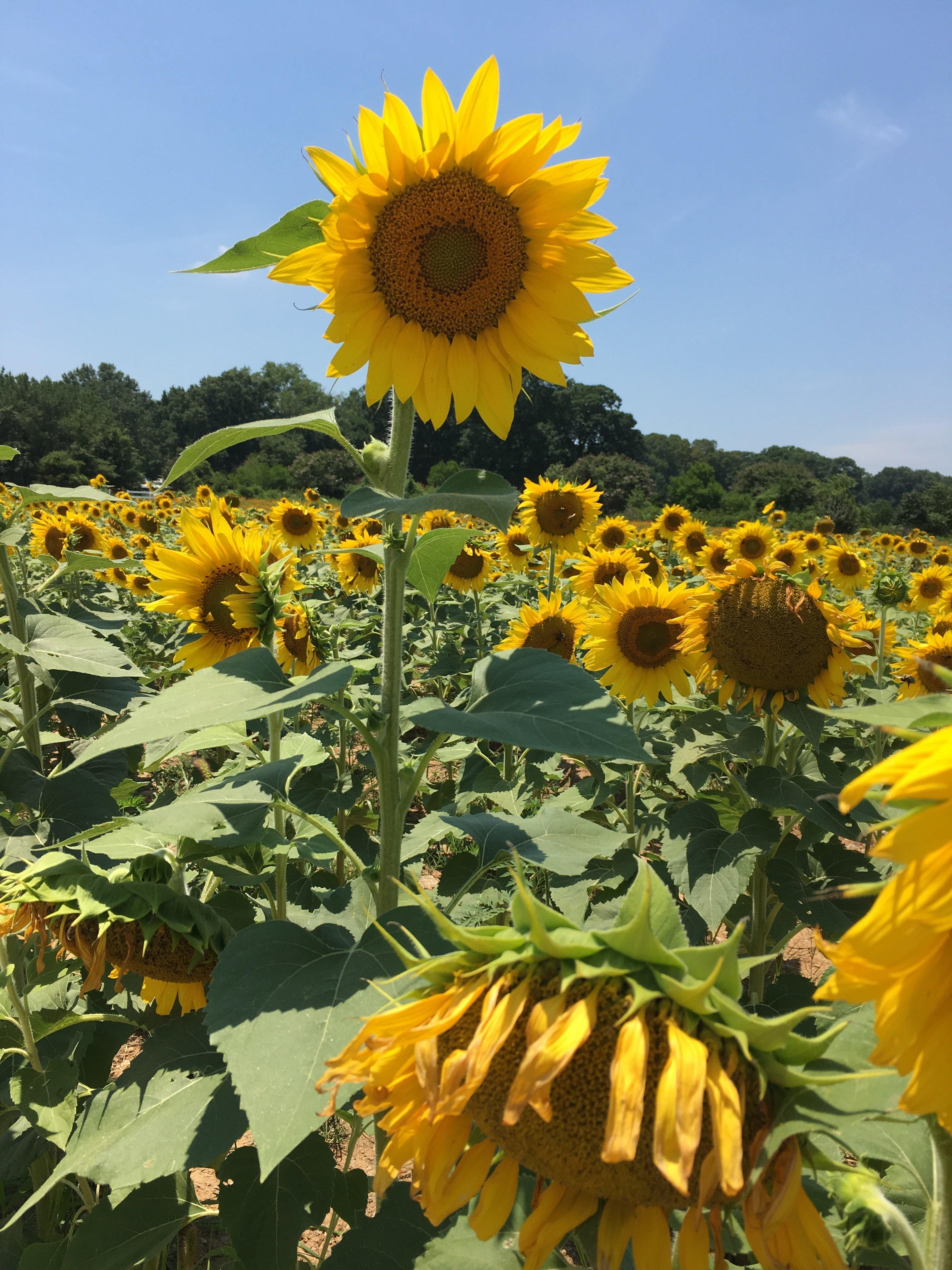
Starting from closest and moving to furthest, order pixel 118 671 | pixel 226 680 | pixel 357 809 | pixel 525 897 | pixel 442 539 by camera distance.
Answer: pixel 525 897
pixel 226 680
pixel 442 539
pixel 118 671
pixel 357 809

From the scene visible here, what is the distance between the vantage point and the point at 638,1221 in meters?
0.76

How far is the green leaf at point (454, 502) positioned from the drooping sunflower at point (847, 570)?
309 inches

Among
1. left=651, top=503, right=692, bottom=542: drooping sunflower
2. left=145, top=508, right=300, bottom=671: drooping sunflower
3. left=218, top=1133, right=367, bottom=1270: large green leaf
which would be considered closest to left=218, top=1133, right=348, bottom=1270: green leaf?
left=218, top=1133, right=367, bottom=1270: large green leaf

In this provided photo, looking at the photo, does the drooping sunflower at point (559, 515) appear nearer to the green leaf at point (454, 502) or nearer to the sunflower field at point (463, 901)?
the sunflower field at point (463, 901)

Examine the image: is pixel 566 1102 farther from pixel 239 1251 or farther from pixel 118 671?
pixel 118 671

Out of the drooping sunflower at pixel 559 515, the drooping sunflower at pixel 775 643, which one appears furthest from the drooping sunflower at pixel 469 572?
the drooping sunflower at pixel 775 643

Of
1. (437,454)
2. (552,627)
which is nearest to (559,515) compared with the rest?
(552,627)

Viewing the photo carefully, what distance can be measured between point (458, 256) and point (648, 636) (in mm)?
2198

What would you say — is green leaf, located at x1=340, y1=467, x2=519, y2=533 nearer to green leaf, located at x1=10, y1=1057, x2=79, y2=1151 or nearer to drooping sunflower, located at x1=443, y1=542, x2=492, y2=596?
green leaf, located at x1=10, y1=1057, x2=79, y2=1151

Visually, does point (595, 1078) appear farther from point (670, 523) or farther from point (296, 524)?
point (670, 523)

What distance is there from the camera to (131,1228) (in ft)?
5.29

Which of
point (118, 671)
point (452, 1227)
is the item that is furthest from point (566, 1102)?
point (118, 671)

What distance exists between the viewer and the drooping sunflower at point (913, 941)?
0.51m

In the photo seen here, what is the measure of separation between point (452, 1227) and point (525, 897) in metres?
0.75
